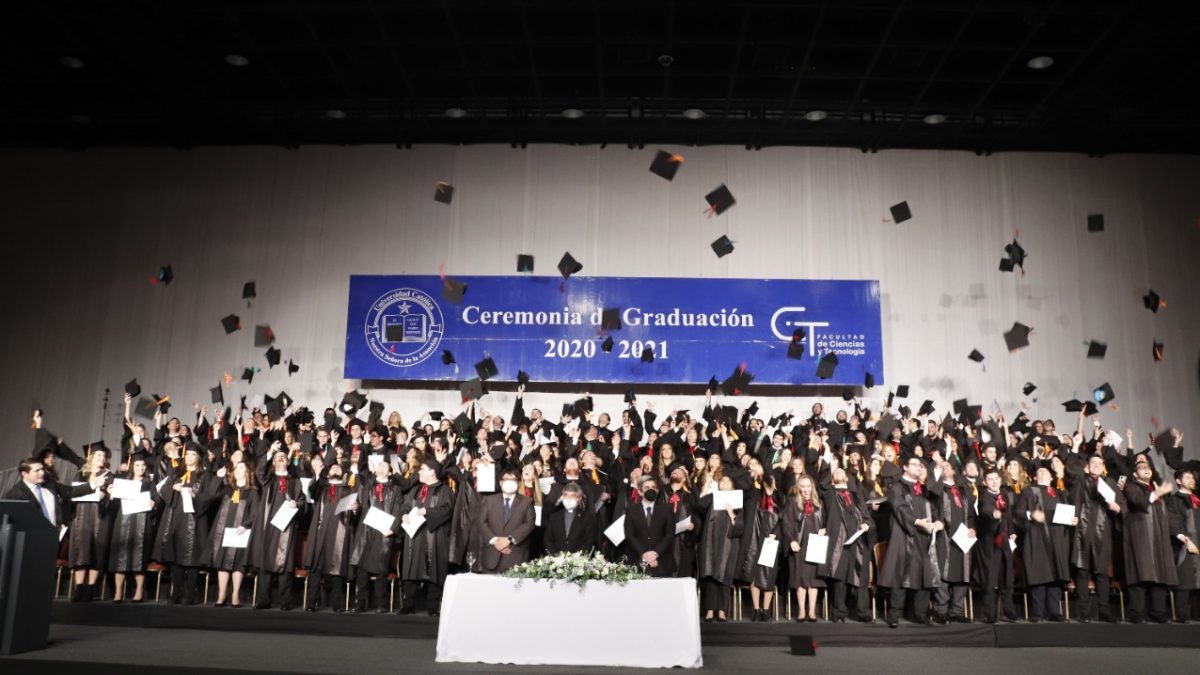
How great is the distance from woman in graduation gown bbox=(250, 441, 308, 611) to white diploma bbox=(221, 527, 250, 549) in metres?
0.10

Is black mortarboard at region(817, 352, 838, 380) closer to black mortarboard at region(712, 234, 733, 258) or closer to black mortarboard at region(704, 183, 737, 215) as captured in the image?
black mortarboard at region(712, 234, 733, 258)

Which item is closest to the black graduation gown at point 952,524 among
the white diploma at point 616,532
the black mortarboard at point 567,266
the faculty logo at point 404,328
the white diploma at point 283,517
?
the white diploma at point 616,532

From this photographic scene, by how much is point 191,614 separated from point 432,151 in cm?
836

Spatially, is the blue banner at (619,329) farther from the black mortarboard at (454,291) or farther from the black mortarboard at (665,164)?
the black mortarboard at (665,164)

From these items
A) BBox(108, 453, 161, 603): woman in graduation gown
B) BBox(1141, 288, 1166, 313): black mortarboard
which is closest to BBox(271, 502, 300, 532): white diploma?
BBox(108, 453, 161, 603): woman in graduation gown

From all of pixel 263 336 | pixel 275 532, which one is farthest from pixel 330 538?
pixel 263 336

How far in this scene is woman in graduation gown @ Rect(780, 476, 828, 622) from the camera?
7.88 m

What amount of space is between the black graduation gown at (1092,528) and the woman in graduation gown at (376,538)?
21.5 feet

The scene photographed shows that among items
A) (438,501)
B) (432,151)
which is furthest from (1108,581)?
(432,151)

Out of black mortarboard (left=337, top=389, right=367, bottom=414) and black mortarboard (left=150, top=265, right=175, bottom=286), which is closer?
black mortarboard (left=337, top=389, right=367, bottom=414)

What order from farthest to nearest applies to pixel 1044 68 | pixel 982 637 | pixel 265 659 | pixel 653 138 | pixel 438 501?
pixel 653 138
pixel 1044 68
pixel 438 501
pixel 982 637
pixel 265 659

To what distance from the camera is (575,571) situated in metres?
6.08

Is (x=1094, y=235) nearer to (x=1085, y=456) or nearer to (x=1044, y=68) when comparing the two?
(x=1044, y=68)

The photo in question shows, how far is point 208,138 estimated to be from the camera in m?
14.1
